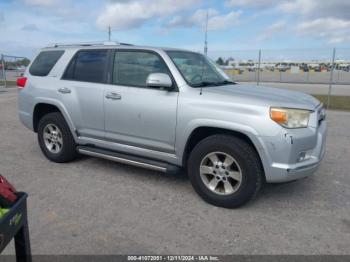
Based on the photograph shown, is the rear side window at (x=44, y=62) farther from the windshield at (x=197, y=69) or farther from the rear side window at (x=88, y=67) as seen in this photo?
the windshield at (x=197, y=69)

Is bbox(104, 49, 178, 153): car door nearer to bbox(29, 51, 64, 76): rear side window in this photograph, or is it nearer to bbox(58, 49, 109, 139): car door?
bbox(58, 49, 109, 139): car door

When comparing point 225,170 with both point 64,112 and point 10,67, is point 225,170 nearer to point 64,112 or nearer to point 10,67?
point 64,112

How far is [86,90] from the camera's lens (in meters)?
4.93

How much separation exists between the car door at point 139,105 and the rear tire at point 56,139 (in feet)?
2.79

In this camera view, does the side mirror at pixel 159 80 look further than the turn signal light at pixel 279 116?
Yes

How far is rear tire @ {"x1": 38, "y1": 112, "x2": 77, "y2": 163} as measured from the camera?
5.29m

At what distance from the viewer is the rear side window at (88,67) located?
490 centimetres

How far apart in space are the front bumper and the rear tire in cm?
309

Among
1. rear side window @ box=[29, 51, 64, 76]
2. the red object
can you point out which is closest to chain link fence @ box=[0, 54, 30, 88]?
rear side window @ box=[29, 51, 64, 76]

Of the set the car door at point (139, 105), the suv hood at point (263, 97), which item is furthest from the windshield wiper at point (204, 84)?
the car door at point (139, 105)

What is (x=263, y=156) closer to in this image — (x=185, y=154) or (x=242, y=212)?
(x=242, y=212)

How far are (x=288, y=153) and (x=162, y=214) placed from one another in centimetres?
150

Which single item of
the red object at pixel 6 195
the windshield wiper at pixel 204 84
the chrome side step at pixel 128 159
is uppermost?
the windshield wiper at pixel 204 84

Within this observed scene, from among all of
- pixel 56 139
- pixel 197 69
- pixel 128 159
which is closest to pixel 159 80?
pixel 197 69
